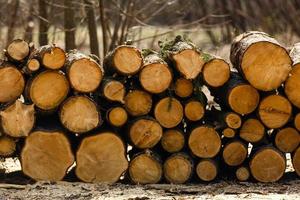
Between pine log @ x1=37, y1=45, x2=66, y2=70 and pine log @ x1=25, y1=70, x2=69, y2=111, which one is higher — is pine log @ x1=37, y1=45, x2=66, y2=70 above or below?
above

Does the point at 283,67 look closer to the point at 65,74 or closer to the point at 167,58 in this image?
the point at 167,58

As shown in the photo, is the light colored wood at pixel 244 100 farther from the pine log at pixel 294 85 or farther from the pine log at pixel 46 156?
the pine log at pixel 46 156

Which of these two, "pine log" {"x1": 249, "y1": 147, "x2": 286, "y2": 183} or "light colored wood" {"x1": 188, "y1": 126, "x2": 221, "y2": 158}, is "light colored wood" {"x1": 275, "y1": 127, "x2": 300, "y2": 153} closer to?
"pine log" {"x1": 249, "y1": 147, "x2": 286, "y2": 183}

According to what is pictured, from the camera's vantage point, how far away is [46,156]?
586 cm

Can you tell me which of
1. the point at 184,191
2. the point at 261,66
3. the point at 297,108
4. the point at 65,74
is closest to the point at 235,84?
the point at 261,66

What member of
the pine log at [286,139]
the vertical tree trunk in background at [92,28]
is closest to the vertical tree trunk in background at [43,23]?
the vertical tree trunk in background at [92,28]

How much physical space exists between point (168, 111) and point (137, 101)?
288mm

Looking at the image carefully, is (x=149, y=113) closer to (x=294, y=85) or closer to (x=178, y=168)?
(x=178, y=168)

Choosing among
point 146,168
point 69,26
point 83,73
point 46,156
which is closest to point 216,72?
point 146,168

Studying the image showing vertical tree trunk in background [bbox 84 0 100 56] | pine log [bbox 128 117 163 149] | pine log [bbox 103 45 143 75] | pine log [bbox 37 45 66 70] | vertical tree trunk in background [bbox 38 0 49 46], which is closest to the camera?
pine log [bbox 37 45 66 70]

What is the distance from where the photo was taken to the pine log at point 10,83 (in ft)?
19.0

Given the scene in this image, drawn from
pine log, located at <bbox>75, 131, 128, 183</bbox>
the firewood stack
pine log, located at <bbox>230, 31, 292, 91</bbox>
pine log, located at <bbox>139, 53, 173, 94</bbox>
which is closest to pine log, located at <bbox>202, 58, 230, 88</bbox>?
the firewood stack

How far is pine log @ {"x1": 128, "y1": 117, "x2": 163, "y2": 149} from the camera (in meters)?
5.89

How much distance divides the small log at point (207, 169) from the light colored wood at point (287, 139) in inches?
24.0
